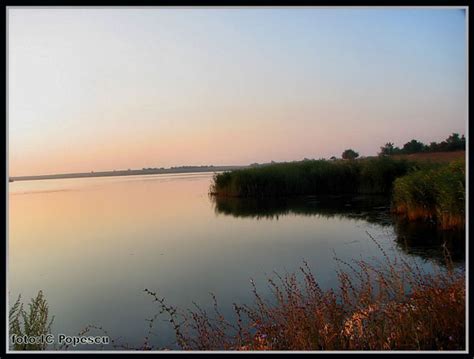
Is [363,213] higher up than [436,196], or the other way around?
[436,196]

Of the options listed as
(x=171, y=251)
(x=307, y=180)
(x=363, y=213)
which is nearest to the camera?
(x=171, y=251)

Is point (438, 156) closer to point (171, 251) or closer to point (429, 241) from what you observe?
point (429, 241)

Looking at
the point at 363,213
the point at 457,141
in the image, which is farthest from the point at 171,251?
the point at 363,213

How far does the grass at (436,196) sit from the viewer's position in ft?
22.5

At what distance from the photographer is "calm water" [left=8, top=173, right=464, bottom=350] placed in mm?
4942

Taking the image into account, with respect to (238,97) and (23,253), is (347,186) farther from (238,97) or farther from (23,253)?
(23,253)

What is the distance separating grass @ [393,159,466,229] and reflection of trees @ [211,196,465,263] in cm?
24

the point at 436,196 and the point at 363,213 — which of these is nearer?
the point at 436,196

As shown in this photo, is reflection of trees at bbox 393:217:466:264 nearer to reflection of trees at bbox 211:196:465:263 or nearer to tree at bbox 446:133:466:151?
reflection of trees at bbox 211:196:465:263

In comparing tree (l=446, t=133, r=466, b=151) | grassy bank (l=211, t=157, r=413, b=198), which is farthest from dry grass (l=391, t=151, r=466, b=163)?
grassy bank (l=211, t=157, r=413, b=198)

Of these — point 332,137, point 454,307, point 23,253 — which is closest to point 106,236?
point 23,253

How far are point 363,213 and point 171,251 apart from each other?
539cm

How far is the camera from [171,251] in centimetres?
761
